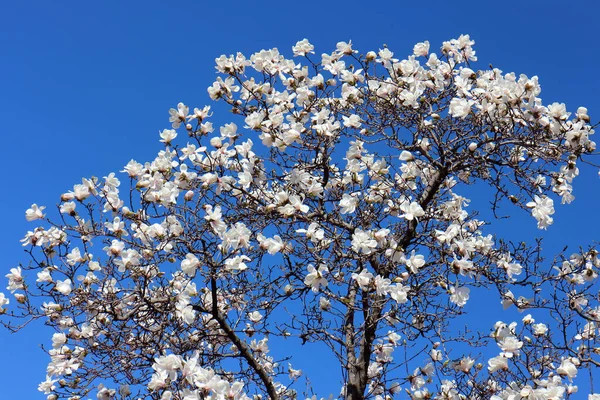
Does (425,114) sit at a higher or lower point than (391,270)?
higher

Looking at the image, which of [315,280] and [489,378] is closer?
[315,280]

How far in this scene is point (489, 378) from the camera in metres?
5.52

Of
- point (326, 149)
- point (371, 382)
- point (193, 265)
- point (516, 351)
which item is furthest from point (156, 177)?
point (516, 351)

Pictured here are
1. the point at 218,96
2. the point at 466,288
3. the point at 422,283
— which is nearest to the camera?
the point at 466,288

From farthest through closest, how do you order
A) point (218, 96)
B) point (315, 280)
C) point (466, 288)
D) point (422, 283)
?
point (218, 96) < point (422, 283) < point (466, 288) < point (315, 280)

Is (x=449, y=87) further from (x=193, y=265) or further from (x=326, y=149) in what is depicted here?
(x=193, y=265)

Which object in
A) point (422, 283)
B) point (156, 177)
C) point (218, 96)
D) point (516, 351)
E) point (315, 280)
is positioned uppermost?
point (218, 96)

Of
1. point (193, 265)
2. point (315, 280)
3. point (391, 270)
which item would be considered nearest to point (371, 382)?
point (391, 270)

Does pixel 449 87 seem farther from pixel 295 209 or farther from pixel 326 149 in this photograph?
pixel 295 209

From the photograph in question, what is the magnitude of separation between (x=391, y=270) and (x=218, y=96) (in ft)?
6.61

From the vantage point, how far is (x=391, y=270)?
15.3ft

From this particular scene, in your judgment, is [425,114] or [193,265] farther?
[425,114]

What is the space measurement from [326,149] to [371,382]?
2058mm

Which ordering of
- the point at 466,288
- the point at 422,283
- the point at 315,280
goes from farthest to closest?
the point at 422,283
the point at 466,288
the point at 315,280
